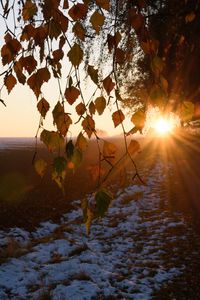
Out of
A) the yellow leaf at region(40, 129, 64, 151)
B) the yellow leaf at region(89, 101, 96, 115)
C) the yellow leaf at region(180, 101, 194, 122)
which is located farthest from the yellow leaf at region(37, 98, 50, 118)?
the yellow leaf at region(180, 101, 194, 122)

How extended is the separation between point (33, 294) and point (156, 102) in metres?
5.06

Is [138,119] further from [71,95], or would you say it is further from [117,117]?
[71,95]

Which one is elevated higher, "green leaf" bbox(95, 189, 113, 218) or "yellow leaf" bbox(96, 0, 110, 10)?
"yellow leaf" bbox(96, 0, 110, 10)

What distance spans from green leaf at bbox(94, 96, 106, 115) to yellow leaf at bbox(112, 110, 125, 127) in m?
0.09

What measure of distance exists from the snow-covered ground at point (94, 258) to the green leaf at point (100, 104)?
481 centimetres

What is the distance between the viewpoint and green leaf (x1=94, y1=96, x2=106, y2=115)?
5.36 feet

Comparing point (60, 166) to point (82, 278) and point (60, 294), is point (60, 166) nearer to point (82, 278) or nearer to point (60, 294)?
point (60, 294)

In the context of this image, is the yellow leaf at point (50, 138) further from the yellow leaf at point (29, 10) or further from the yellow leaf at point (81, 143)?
the yellow leaf at point (29, 10)

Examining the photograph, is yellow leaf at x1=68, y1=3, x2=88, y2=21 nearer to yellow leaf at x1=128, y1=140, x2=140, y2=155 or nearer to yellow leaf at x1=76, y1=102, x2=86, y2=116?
yellow leaf at x1=76, y1=102, x2=86, y2=116

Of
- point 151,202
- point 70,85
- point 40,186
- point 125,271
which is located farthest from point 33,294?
point 40,186

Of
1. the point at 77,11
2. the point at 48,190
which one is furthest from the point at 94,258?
the point at 48,190

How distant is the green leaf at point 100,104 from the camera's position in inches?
64.3

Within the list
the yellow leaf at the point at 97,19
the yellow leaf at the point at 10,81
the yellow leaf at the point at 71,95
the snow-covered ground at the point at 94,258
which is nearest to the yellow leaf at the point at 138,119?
the yellow leaf at the point at 71,95

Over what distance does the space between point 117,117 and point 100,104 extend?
122 mm
